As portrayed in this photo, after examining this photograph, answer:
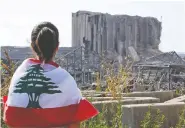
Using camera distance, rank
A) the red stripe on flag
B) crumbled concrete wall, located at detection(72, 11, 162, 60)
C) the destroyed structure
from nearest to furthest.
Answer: the red stripe on flag
the destroyed structure
crumbled concrete wall, located at detection(72, 11, 162, 60)

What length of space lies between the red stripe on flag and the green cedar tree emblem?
0.05 metres

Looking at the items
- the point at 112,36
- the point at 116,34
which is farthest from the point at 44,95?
the point at 116,34

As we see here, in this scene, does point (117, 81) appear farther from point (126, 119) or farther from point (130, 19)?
point (130, 19)

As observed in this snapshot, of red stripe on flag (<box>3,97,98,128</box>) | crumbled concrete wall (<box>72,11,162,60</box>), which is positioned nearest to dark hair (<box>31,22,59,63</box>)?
red stripe on flag (<box>3,97,98,128</box>)

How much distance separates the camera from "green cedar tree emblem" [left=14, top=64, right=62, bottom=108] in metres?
2.36

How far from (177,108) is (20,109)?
299 cm

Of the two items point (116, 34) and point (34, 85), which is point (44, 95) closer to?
point (34, 85)

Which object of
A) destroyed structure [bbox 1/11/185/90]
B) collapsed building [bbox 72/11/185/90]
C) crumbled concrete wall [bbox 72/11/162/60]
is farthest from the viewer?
crumbled concrete wall [bbox 72/11/162/60]

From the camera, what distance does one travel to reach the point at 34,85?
238cm

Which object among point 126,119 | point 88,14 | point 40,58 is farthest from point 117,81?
point 88,14

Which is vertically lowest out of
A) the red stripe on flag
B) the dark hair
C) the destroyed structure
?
the destroyed structure

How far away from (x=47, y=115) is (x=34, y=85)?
0.61ft

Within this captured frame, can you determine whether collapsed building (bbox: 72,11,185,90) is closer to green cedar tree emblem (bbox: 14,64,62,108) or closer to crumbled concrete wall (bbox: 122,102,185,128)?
crumbled concrete wall (bbox: 122,102,185,128)

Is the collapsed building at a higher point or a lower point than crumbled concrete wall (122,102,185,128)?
lower
